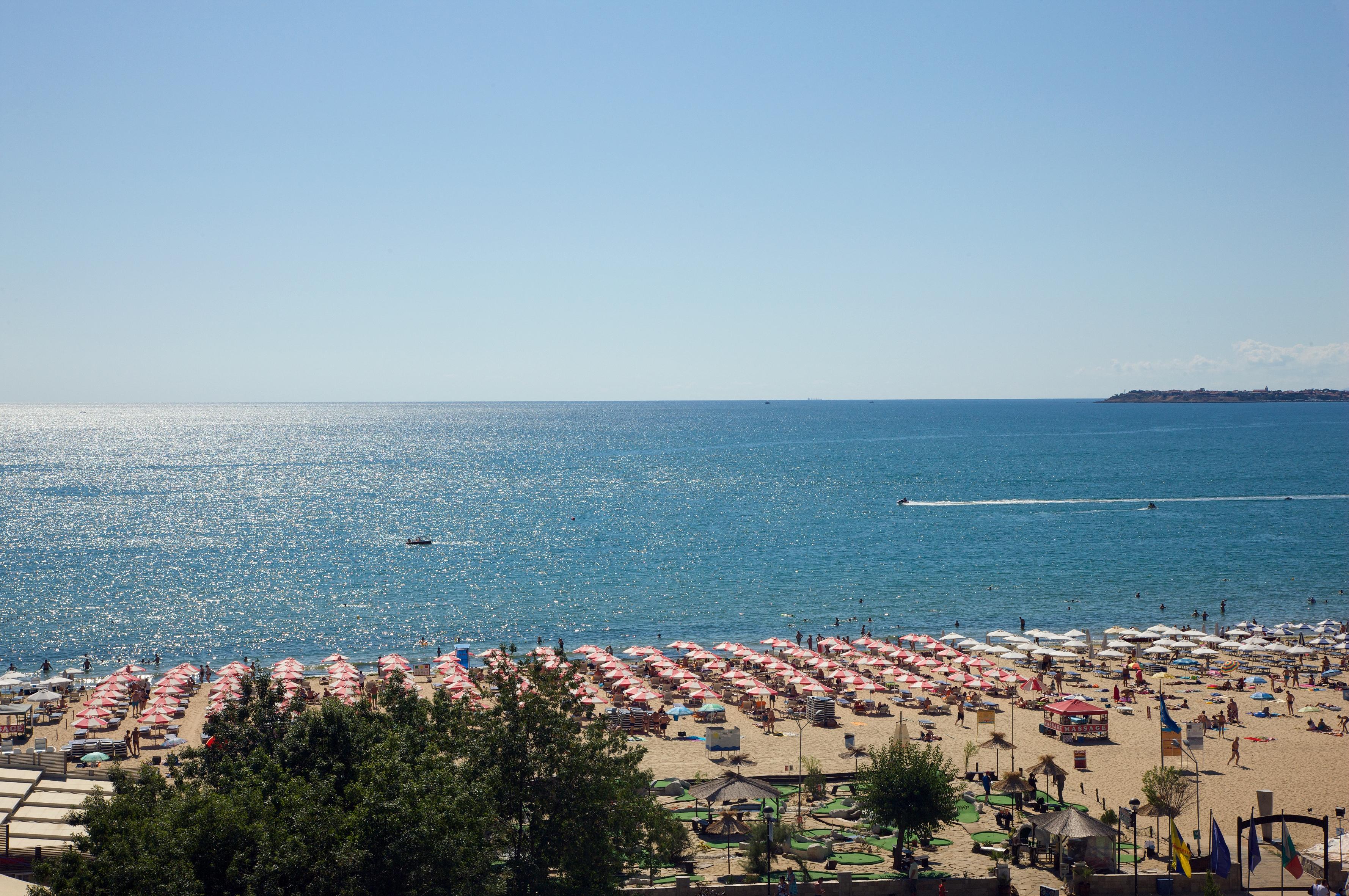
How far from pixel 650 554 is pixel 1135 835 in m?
59.1

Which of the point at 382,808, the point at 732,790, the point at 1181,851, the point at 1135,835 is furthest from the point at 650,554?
the point at 382,808

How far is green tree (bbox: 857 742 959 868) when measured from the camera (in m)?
21.5

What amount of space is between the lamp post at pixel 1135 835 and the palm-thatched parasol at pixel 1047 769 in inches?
70.3

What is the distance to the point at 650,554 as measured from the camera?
79062 mm

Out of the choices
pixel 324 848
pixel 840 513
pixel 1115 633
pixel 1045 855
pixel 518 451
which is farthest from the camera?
pixel 518 451

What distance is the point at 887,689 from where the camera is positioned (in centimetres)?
3938

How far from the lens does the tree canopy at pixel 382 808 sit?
12805 millimetres

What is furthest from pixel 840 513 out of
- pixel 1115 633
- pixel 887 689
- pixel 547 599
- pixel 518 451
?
pixel 518 451

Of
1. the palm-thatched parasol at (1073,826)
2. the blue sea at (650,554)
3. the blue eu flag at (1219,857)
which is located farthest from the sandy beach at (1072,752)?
the blue sea at (650,554)

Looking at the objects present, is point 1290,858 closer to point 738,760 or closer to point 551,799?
point 738,760

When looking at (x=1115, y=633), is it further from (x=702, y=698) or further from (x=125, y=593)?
(x=125, y=593)

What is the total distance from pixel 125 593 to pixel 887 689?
51.1 m

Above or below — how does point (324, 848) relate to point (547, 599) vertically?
above

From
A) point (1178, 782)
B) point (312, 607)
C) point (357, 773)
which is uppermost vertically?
point (357, 773)
